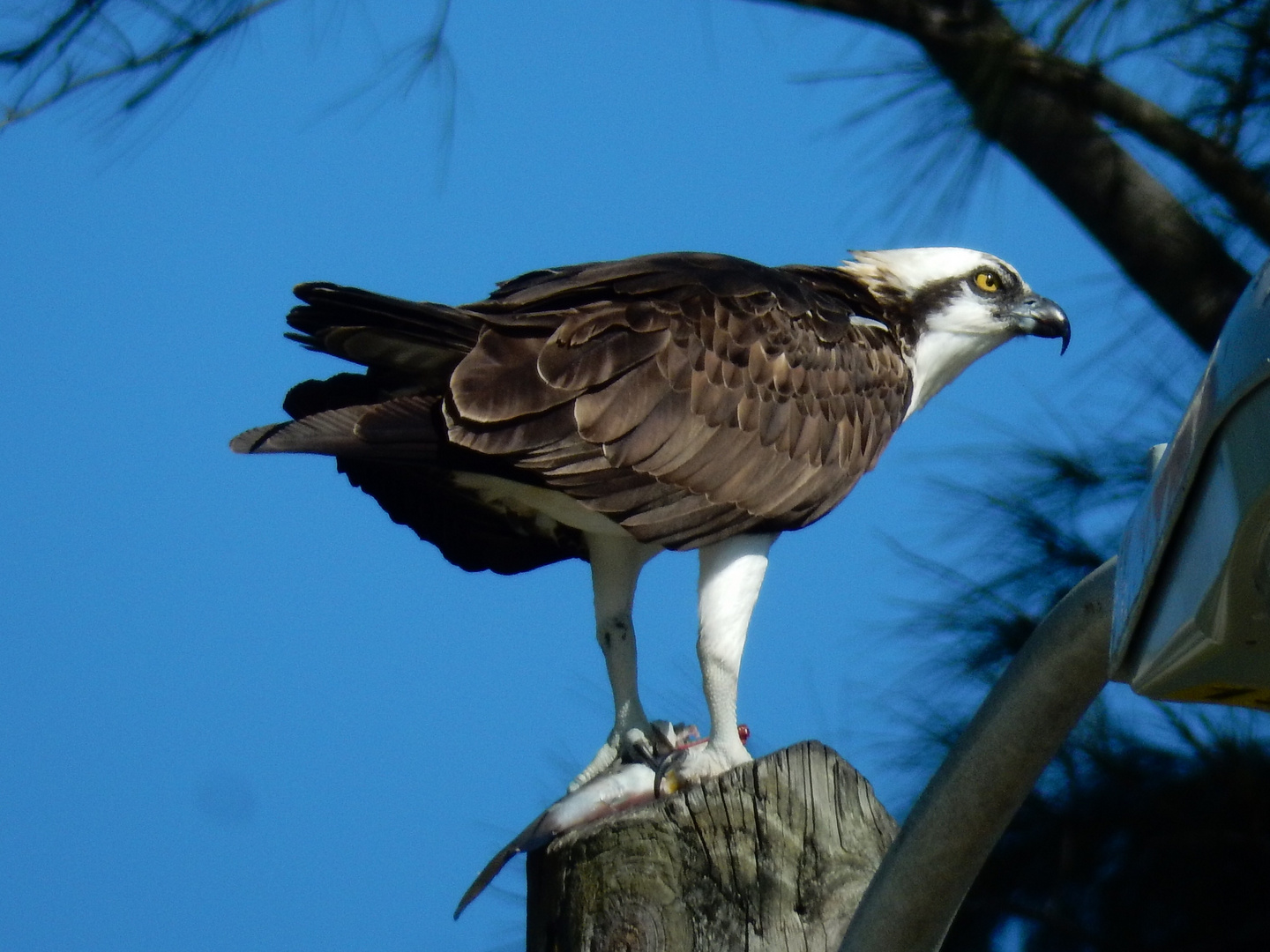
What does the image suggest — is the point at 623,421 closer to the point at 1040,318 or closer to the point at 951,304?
the point at 951,304

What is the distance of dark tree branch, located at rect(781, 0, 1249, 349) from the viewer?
322cm

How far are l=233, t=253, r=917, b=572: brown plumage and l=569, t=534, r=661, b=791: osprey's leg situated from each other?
0.28ft

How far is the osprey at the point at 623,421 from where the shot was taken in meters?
2.23

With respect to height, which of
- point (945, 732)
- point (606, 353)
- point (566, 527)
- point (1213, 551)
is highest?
point (606, 353)

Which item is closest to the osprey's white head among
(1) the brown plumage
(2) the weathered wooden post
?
(1) the brown plumage

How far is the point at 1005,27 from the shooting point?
11.1 feet

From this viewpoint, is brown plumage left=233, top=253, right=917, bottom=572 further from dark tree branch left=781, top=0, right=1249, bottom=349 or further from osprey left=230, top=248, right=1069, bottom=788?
dark tree branch left=781, top=0, right=1249, bottom=349

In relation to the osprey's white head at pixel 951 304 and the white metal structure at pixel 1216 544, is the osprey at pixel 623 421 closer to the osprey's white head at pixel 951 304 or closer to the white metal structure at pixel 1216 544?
the osprey's white head at pixel 951 304

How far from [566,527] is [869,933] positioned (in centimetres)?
137

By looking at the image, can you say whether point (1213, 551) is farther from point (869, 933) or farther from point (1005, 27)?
point (1005, 27)

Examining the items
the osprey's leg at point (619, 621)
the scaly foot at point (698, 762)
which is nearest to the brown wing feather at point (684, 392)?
the osprey's leg at point (619, 621)

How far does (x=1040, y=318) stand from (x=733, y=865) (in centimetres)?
164

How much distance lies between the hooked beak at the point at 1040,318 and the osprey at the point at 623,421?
11.1 inches

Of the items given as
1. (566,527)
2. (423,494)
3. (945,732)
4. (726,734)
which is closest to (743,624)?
(726,734)
